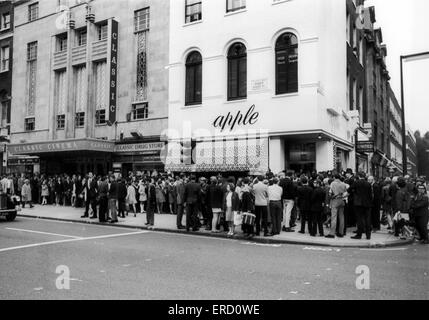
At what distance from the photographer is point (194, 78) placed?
20.8 m

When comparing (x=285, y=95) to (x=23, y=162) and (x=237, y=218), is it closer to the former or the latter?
(x=237, y=218)

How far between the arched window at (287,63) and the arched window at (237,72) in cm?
174

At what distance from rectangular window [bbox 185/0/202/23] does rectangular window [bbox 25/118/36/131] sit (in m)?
14.7

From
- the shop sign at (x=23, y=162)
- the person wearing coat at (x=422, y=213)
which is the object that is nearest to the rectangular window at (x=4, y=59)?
the shop sign at (x=23, y=162)

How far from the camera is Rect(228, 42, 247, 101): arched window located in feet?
62.8

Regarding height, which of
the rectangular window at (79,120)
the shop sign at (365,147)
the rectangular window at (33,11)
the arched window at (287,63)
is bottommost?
the shop sign at (365,147)

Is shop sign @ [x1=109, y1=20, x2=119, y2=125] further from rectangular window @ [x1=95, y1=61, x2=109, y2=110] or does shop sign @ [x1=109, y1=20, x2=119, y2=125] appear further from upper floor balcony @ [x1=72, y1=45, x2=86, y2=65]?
upper floor balcony @ [x1=72, y1=45, x2=86, y2=65]

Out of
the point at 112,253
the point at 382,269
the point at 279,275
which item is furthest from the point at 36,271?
the point at 382,269

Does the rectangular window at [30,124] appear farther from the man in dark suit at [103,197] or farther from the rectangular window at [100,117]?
the man in dark suit at [103,197]

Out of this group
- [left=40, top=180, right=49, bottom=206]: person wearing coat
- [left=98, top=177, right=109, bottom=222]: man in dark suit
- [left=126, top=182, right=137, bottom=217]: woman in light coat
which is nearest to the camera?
[left=98, top=177, right=109, bottom=222]: man in dark suit

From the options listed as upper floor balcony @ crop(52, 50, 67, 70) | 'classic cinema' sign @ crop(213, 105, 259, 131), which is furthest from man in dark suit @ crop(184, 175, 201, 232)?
upper floor balcony @ crop(52, 50, 67, 70)

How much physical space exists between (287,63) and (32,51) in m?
20.6

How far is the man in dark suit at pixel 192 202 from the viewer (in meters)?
13.4
